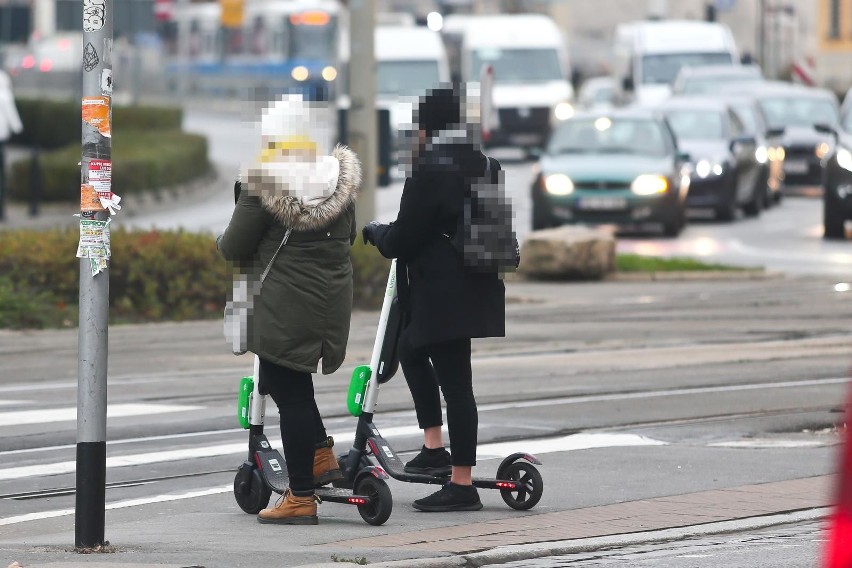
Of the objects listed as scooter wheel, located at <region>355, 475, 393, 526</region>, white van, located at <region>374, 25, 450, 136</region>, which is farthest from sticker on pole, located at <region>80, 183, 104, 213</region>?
white van, located at <region>374, 25, 450, 136</region>

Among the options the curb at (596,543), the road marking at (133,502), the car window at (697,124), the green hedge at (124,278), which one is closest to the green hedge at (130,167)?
the car window at (697,124)

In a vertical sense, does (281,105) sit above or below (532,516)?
above

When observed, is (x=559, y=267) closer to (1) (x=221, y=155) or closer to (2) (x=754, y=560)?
(2) (x=754, y=560)

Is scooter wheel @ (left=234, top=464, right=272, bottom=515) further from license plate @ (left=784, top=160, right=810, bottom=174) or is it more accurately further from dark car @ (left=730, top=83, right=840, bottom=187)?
license plate @ (left=784, top=160, right=810, bottom=174)

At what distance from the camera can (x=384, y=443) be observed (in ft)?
26.8

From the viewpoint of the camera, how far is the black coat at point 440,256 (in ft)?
25.4

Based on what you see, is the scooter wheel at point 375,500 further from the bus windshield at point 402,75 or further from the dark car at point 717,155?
the bus windshield at point 402,75

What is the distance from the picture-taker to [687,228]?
89.7 feet

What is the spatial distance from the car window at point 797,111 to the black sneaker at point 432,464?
2632 centimetres

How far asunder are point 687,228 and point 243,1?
1368 inches

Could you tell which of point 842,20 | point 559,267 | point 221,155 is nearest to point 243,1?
point 221,155

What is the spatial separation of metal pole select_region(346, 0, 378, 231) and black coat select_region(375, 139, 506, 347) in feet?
39.0

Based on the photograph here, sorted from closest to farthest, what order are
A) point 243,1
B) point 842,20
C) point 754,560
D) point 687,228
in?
point 754,560, point 687,228, point 243,1, point 842,20

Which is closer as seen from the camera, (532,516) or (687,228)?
(532,516)
